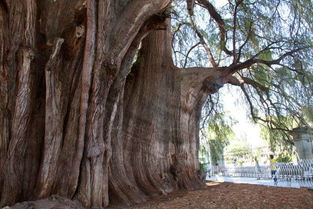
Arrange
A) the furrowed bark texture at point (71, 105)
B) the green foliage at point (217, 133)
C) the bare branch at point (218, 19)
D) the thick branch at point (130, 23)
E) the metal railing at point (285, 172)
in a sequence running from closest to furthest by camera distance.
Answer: the furrowed bark texture at point (71, 105)
the thick branch at point (130, 23)
the bare branch at point (218, 19)
the metal railing at point (285, 172)
the green foliage at point (217, 133)

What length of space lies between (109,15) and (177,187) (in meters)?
2.89

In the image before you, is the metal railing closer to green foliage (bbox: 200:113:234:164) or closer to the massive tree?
green foliage (bbox: 200:113:234:164)

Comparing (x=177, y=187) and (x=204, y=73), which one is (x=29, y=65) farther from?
(x=204, y=73)

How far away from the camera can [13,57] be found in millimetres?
2945

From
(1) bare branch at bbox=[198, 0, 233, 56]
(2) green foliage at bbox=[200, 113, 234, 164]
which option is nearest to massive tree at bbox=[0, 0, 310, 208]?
(1) bare branch at bbox=[198, 0, 233, 56]

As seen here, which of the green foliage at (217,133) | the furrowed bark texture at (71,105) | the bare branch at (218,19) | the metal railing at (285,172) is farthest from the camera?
the green foliage at (217,133)

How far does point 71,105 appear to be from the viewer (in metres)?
3.18

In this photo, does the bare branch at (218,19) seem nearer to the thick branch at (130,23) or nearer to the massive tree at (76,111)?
the massive tree at (76,111)

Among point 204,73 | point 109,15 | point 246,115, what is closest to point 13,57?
point 109,15

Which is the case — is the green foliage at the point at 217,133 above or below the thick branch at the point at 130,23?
below

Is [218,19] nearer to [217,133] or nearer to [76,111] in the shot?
[217,133]

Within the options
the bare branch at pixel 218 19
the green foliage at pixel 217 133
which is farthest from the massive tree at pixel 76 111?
the green foliage at pixel 217 133

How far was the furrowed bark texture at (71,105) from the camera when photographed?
2842mm

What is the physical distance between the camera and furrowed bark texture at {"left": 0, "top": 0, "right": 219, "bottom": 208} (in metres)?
2.84
